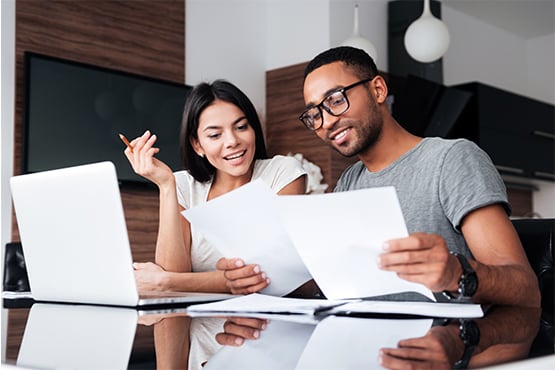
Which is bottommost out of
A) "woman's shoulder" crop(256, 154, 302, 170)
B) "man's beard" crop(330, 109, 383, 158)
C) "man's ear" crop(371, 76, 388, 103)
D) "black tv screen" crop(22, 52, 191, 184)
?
"woman's shoulder" crop(256, 154, 302, 170)

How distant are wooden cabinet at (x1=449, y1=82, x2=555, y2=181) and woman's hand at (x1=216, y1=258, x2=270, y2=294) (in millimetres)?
3769

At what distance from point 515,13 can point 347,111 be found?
14.7 feet

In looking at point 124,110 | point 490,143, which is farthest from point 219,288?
point 490,143

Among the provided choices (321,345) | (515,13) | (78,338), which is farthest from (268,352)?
(515,13)

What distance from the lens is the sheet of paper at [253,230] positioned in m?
1.18

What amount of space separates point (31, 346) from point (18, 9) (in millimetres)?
3085

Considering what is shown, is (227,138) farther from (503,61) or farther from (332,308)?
(503,61)

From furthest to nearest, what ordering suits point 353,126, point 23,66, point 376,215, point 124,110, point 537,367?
point 124,110, point 23,66, point 353,126, point 376,215, point 537,367

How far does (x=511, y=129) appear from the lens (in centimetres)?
524

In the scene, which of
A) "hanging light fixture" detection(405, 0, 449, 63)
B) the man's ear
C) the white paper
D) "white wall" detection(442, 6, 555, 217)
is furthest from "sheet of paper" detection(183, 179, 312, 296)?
"white wall" detection(442, 6, 555, 217)

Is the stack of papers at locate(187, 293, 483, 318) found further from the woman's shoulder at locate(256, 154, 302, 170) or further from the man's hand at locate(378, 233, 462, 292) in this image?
the woman's shoulder at locate(256, 154, 302, 170)

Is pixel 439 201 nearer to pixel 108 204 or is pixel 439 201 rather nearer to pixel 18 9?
pixel 108 204

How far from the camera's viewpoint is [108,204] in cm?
116

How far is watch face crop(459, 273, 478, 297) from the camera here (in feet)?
3.42
